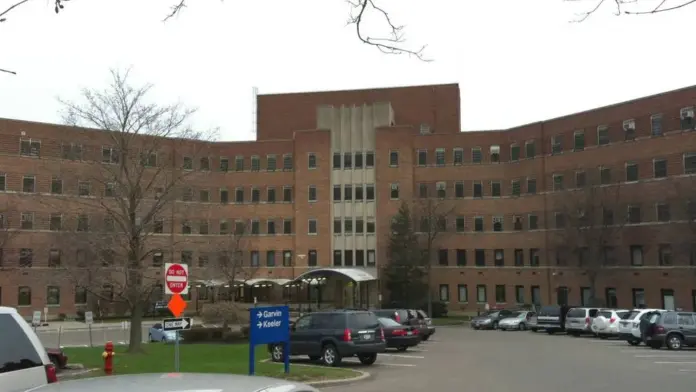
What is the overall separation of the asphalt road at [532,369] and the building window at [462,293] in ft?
118

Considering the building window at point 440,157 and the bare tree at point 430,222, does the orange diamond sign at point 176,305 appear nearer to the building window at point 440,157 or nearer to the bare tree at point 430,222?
the bare tree at point 430,222

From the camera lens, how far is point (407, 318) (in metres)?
30.8

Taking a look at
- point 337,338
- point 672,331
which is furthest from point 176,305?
point 672,331

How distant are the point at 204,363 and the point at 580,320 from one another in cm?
2442

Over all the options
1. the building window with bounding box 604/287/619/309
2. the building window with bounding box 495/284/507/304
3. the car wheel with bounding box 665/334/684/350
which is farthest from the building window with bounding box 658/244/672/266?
the car wheel with bounding box 665/334/684/350

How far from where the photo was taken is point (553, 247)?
5975cm

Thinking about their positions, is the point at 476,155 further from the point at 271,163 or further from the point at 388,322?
the point at 388,322

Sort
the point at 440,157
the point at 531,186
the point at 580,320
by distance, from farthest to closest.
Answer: the point at 440,157
the point at 531,186
the point at 580,320

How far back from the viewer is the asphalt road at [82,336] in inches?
1535

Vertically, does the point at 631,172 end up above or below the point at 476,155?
below

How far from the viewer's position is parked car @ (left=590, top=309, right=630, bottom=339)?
115 feet

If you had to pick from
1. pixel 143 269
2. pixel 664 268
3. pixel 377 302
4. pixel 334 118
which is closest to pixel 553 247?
pixel 664 268

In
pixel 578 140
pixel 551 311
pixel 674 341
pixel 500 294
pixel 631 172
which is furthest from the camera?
pixel 500 294

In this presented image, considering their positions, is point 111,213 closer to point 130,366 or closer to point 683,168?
point 130,366
